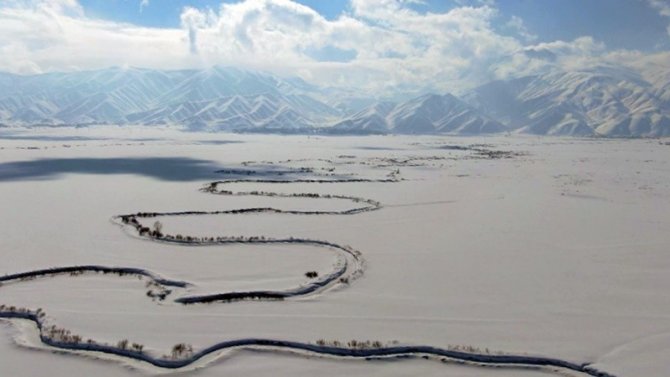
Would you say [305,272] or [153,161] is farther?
[153,161]

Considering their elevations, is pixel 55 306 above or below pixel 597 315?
below

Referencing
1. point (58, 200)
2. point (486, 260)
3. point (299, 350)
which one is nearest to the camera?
point (299, 350)

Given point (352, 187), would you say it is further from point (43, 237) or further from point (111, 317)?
point (111, 317)

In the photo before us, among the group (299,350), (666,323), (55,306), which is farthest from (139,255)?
(666,323)

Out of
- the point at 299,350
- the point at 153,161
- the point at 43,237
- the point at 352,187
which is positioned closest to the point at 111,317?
the point at 299,350

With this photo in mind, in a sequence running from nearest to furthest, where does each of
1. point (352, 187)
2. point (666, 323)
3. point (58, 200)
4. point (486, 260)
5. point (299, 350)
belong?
1. point (299, 350)
2. point (666, 323)
3. point (486, 260)
4. point (58, 200)
5. point (352, 187)

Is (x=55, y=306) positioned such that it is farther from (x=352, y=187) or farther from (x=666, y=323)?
(x=352, y=187)
